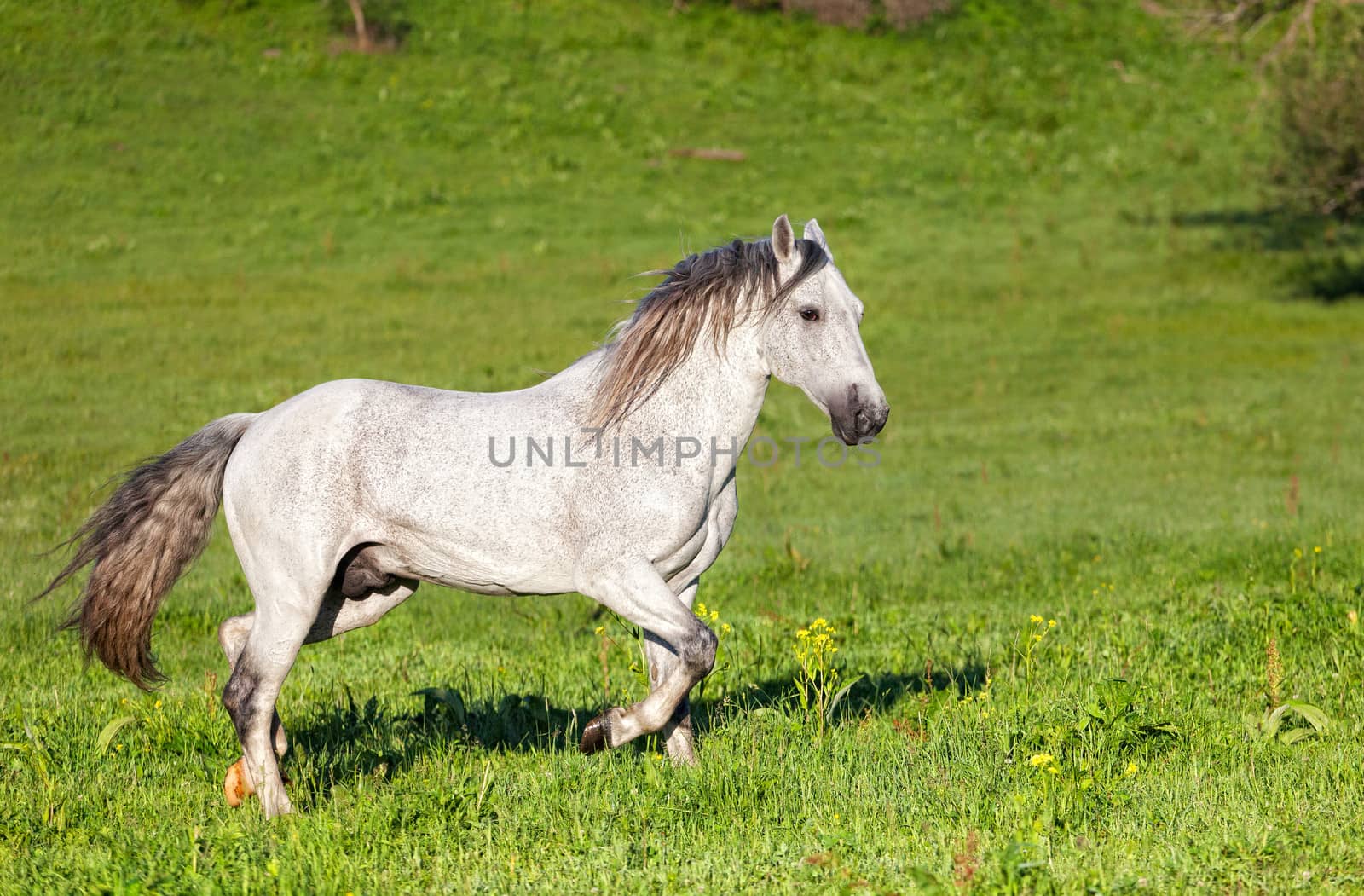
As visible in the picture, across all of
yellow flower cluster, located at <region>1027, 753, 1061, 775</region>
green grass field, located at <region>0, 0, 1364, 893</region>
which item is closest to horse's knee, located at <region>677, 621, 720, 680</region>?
green grass field, located at <region>0, 0, 1364, 893</region>

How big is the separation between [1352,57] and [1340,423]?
1007 cm

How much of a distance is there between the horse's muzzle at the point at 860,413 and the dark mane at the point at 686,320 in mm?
549

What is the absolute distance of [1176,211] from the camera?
3162cm

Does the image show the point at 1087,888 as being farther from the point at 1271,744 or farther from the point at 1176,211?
the point at 1176,211

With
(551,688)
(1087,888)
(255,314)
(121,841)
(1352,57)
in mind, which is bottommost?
(255,314)

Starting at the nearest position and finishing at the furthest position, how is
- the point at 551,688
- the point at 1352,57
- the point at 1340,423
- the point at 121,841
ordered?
the point at 121,841, the point at 551,688, the point at 1340,423, the point at 1352,57

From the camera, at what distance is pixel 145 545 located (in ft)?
20.3

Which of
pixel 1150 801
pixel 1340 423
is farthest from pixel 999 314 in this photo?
pixel 1150 801

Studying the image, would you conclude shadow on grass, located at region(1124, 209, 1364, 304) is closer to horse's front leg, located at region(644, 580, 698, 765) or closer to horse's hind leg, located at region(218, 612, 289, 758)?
horse's front leg, located at region(644, 580, 698, 765)

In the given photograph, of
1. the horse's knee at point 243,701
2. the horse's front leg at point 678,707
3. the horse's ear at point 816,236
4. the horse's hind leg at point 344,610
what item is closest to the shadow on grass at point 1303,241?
the horse's ear at point 816,236

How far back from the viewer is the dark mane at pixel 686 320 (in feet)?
19.2

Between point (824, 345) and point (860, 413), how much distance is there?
0.35 meters

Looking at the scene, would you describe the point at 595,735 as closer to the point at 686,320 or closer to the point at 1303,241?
the point at 686,320

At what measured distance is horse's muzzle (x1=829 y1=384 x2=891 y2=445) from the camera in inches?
219
